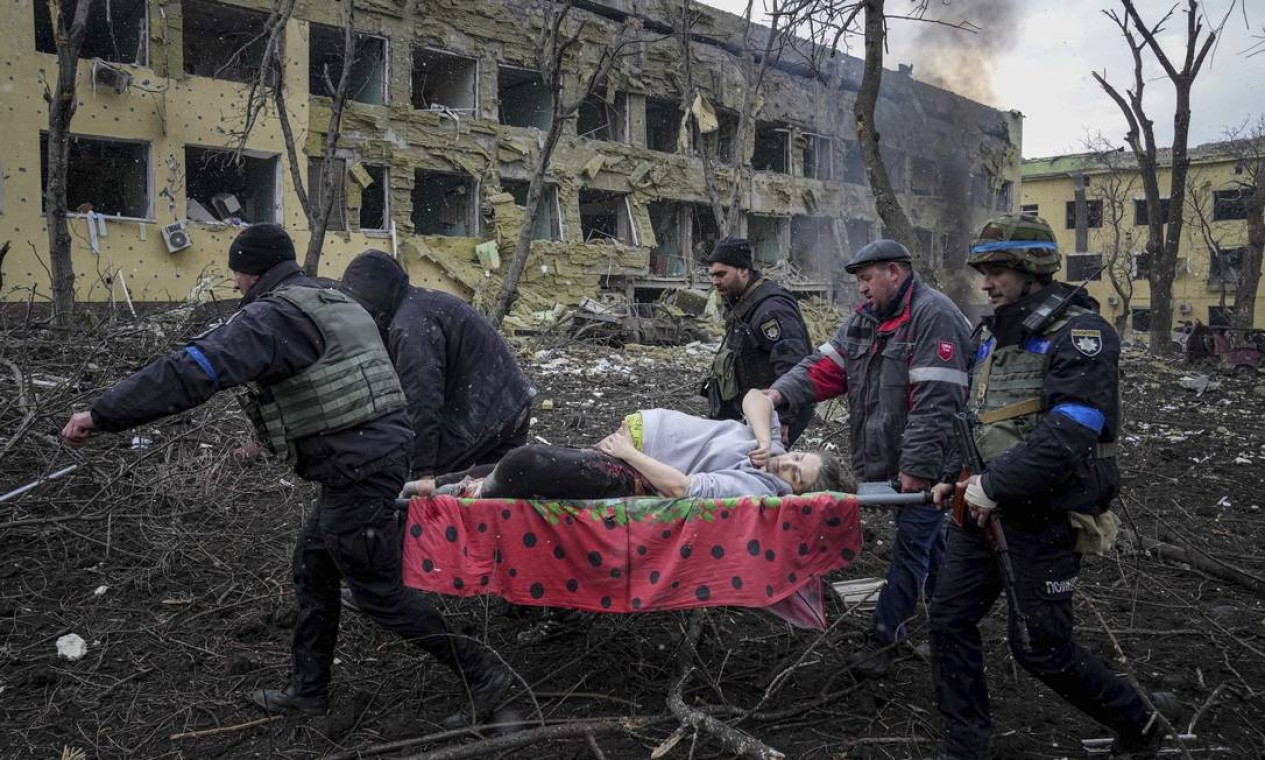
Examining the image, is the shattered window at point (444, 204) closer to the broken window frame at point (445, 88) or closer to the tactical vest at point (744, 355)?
the broken window frame at point (445, 88)

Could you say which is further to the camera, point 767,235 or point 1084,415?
point 767,235

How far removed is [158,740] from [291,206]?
15427 millimetres

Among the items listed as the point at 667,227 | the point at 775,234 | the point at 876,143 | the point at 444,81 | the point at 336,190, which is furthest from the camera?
the point at 775,234

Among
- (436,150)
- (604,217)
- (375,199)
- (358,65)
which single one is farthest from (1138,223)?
(358,65)

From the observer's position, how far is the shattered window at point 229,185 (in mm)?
16688

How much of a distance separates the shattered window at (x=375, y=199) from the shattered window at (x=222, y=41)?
283cm

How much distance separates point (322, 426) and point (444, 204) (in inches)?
729

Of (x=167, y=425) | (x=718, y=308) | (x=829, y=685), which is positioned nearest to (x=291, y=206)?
(x=718, y=308)

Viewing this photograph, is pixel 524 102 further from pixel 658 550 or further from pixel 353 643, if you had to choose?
pixel 658 550

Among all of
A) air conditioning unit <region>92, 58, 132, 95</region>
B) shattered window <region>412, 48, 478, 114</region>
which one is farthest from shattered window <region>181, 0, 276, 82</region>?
shattered window <region>412, 48, 478, 114</region>

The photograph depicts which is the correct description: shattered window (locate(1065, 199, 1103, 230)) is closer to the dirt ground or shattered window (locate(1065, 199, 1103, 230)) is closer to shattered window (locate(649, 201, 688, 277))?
shattered window (locate(649, 201, 688, 277))

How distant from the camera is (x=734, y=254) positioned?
14.3 ft

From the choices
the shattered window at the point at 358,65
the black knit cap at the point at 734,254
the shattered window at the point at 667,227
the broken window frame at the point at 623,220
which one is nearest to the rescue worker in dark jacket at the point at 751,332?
the black knit cap at the point at 734,254

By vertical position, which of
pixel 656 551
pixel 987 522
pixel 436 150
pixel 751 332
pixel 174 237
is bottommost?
pixel 656 551
